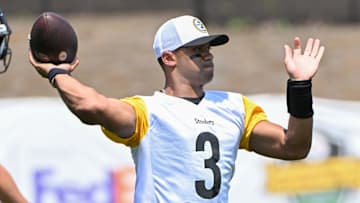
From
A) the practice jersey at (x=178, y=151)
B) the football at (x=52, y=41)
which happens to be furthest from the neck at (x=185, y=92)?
the football at (x=52, y=41)

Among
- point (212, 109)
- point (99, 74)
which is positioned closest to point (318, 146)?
point (212, 109)

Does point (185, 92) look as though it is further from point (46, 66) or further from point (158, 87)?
point (158, 87)

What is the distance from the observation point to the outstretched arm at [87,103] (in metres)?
4.96

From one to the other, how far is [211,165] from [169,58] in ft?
1.69

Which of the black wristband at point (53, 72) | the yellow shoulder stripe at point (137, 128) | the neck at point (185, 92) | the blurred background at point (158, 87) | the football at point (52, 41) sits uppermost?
the football at point (52, 41)

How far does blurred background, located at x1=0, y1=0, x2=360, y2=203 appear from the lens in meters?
8.49

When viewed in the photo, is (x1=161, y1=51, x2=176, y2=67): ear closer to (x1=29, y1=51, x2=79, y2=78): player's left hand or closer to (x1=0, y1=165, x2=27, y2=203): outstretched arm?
(x1=29, y1=51, x2=79, y2=78): player's left hand

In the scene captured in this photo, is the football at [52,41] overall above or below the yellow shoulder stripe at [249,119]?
above

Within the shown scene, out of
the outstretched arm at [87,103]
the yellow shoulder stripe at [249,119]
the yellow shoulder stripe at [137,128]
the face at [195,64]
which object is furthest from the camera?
the yellow shoulder stripe at [249,119]

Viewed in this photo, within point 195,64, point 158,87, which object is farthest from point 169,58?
point 158,87

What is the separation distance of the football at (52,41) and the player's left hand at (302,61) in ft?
3.10

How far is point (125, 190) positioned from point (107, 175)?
0.16m

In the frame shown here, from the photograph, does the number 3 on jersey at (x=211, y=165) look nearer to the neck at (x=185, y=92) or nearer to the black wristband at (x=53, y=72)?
the neck at (x=185, y=92)

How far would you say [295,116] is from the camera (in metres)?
5.38
